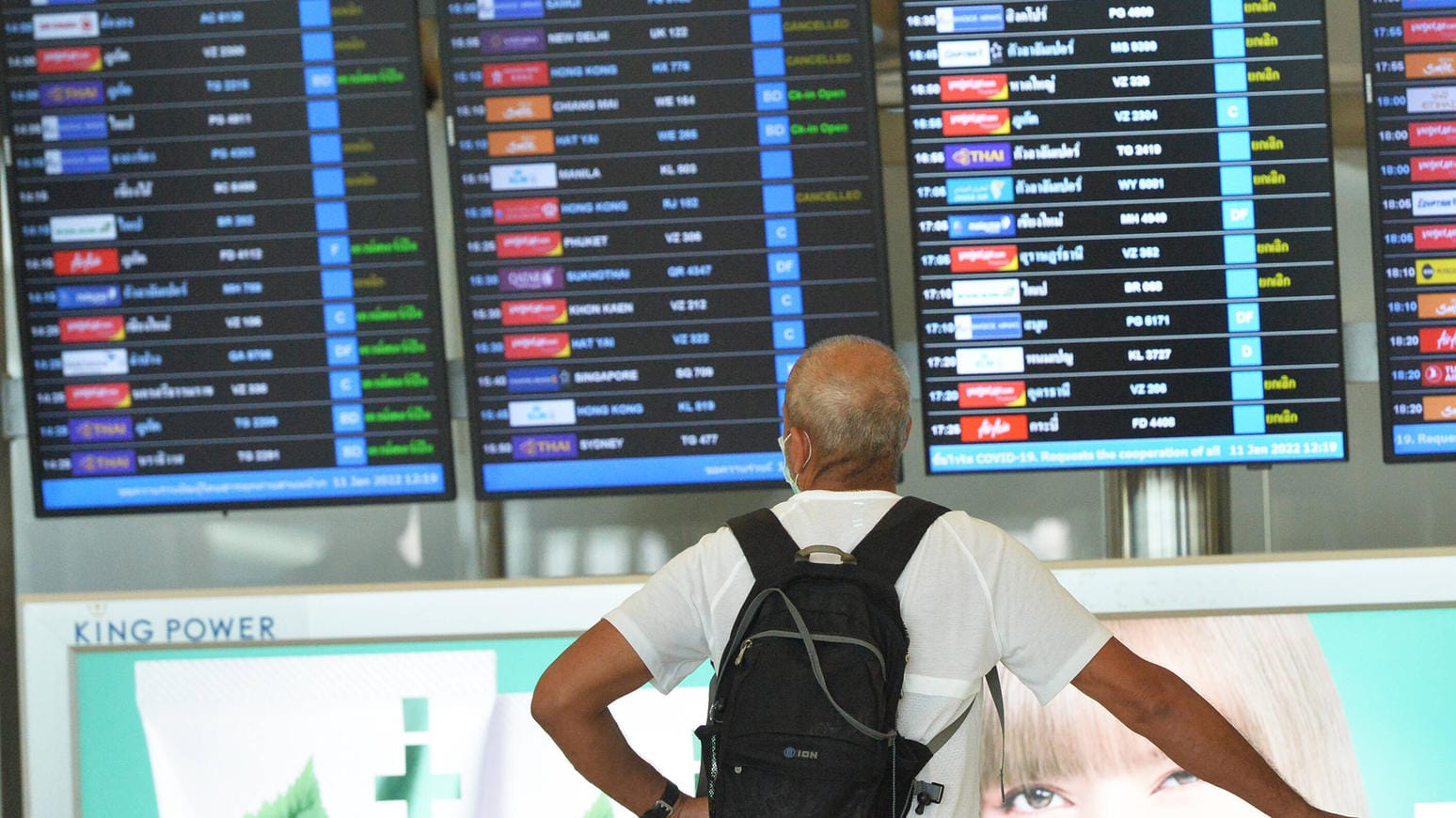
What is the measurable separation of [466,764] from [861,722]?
138cm

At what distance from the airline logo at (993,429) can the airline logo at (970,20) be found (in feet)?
2.48

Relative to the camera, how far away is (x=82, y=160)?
298cm

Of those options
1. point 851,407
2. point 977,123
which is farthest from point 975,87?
point 851,407

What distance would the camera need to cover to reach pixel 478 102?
2.94 metres

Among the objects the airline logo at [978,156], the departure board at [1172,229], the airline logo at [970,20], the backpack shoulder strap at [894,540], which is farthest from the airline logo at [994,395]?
the backpack shoulder strap at [894,540]

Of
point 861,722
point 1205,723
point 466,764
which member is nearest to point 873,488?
point 861,722

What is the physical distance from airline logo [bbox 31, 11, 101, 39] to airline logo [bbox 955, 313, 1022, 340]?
1830 mm

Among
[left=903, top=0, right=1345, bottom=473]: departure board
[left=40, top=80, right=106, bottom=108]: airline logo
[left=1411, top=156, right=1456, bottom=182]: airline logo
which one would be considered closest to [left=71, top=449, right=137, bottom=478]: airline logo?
[left=40, top=80, right=106, bottom=108]: airline logo

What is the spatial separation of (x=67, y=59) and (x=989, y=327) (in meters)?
1.93

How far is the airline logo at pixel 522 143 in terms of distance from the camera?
2928 millimetres

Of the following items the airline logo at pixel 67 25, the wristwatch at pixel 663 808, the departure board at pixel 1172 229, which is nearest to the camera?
→ the wristwatch at pixel 663 808

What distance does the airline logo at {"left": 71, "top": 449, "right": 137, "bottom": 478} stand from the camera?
3.00 metres

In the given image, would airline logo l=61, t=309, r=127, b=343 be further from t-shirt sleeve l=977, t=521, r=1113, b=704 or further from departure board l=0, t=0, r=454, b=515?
t-shirt sleeve l=977, t=521, r=1113, b=704

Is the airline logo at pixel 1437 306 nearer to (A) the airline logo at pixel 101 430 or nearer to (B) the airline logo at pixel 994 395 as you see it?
(B) the airline logo at pixel 994 395
